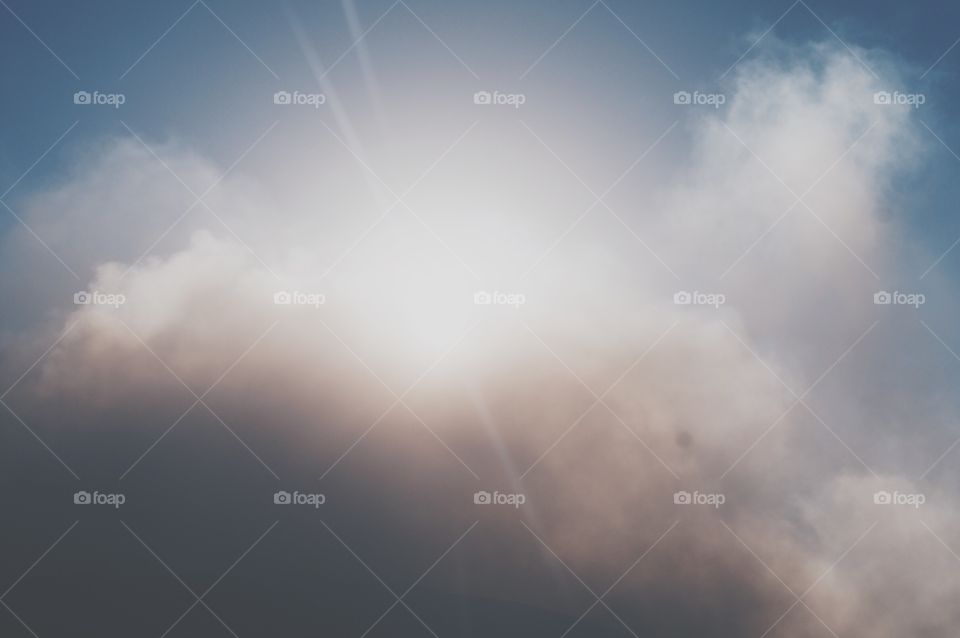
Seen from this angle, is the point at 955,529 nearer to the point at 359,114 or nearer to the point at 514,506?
the point at 514,506

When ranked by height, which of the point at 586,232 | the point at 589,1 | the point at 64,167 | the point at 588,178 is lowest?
the point at 64,167

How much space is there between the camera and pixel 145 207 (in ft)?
23.8

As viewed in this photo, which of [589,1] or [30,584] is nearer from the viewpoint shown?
[30,584]

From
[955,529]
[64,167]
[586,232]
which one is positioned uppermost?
[586,232]

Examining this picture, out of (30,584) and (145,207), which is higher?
(145,207)

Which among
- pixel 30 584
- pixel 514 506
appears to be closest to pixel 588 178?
pixel 514 506

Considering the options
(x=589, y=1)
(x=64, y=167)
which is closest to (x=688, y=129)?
(x=589, y=1)

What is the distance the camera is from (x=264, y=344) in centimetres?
716

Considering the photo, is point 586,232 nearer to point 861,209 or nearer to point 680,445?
point 680,445

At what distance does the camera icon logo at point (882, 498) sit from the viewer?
23.6ft

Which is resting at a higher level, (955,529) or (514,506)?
(955,529)

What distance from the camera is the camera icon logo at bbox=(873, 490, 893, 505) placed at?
7.19 metres

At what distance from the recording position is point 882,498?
7.19 metres

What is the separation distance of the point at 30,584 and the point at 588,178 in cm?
644
